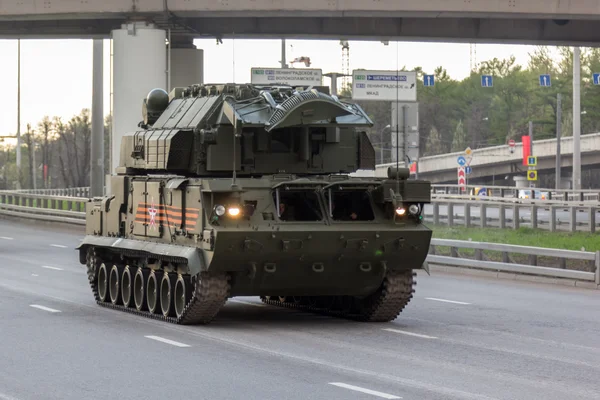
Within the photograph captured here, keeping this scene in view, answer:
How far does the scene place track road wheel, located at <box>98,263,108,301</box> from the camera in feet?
65.5

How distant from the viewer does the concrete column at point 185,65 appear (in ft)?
128

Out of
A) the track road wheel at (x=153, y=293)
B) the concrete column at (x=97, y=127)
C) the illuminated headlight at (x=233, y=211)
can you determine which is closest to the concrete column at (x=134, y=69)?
the concrete column at (x=97, y=127)

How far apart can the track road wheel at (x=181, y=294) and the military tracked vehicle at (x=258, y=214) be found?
0.02 m

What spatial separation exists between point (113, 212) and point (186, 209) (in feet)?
10.3

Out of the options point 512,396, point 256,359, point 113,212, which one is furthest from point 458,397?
point 113,212

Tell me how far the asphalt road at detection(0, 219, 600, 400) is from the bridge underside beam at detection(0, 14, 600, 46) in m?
15.8

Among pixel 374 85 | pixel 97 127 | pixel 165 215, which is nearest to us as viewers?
pixel 165 215

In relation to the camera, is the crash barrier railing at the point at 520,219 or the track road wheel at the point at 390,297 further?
the crash barrier railing at the point at 520,219

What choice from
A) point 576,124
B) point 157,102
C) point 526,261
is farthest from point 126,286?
point 576,124

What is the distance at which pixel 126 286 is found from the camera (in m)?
19.4

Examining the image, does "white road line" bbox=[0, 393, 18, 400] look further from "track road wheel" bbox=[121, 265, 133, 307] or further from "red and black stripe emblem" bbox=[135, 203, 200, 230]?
"track road wheel" bbox=[121, 265, 133, 307]

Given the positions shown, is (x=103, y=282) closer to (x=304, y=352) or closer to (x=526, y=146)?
(x=304, y=352)

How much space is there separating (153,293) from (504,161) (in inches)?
3204

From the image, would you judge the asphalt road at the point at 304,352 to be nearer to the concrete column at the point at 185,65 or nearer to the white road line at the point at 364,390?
the white road line at the point at 364,390
